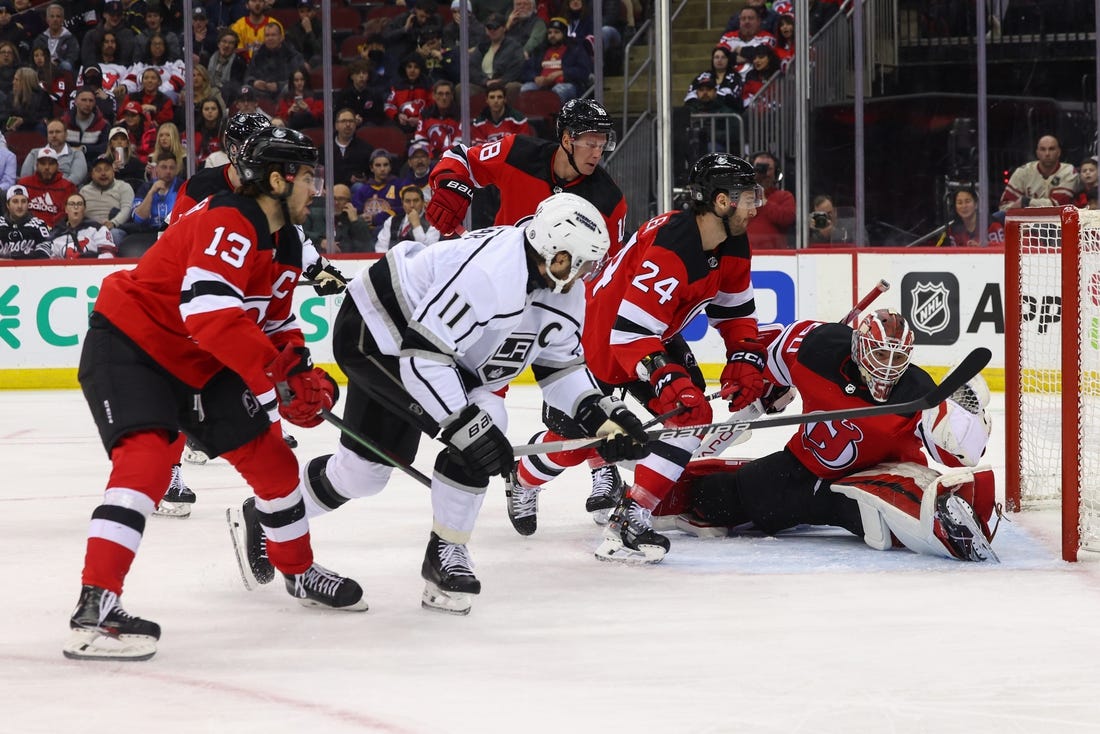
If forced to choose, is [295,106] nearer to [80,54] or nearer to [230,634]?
[80,54]

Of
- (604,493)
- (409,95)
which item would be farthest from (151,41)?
(604,493)

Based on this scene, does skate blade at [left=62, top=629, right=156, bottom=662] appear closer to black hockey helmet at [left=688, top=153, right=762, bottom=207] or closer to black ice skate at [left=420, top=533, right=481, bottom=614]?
black ice skate at [left=420, top=533, right=481, bottom=614]

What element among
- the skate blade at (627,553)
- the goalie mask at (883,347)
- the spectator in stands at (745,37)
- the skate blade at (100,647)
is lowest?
the skate blade at (627,553)

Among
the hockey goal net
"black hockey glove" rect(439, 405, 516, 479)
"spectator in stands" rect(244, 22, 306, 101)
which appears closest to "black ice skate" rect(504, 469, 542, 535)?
"black hockey glove" rect(439, 405, 516, 479)

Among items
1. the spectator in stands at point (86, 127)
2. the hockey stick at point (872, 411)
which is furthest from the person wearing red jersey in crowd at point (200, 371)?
the spectator in stands at point (86, 127)

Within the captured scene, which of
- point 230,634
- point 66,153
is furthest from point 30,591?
point 66,153

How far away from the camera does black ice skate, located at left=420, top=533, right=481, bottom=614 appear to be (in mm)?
3057

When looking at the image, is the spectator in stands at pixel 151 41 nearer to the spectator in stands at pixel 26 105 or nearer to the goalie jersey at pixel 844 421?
the spectator in stands at pixel 26 105

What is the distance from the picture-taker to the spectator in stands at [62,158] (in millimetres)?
8062

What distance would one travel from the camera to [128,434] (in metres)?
2.69

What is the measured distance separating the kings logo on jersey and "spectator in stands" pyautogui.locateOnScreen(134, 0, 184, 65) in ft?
18.4

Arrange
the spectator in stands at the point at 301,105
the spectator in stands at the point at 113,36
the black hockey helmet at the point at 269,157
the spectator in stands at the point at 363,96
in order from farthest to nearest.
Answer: the spectator in stands at the point at 113,36 < the spectator in stands at the point at 363,96 < the spectator in stands at the point at 301,105 < the black hockey helmet at the point at 269,157

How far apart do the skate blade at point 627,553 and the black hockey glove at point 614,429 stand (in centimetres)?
44

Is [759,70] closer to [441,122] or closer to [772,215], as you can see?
[772,215]
